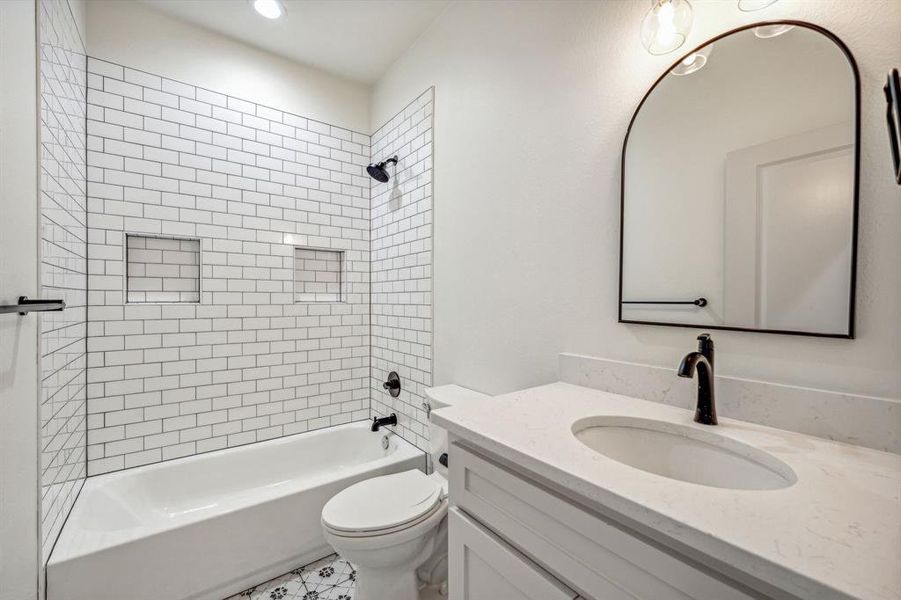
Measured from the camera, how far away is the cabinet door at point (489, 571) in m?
0.74

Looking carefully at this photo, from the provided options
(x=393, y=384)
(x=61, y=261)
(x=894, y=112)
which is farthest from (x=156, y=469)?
(x=894, y=112)

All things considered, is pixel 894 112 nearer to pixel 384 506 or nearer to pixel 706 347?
pixel 706 347

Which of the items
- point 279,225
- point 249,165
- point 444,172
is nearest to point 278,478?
point 279,225

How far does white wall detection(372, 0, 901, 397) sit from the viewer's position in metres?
0.78

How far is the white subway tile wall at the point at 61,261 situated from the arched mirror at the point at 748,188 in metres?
1.98

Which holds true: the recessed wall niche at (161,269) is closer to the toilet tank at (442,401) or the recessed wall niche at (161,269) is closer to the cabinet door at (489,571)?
the toilet tank at (442,401)

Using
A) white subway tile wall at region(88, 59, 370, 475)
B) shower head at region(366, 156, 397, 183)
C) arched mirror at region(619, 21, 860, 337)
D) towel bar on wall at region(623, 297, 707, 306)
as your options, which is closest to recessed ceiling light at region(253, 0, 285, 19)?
white subway tile wall at region(88, 59, 370, 475)

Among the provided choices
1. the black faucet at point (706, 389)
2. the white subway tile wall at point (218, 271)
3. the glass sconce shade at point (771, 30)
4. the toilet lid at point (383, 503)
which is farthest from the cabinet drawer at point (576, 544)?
the white subway tile wall at point (218, 271)

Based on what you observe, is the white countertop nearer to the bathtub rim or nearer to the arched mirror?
the arched mirror

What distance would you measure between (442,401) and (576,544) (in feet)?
3.56

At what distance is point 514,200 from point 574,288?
1.63 feet

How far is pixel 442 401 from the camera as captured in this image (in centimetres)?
173

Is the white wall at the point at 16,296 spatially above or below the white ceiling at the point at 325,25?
below

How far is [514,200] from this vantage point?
1603mm
